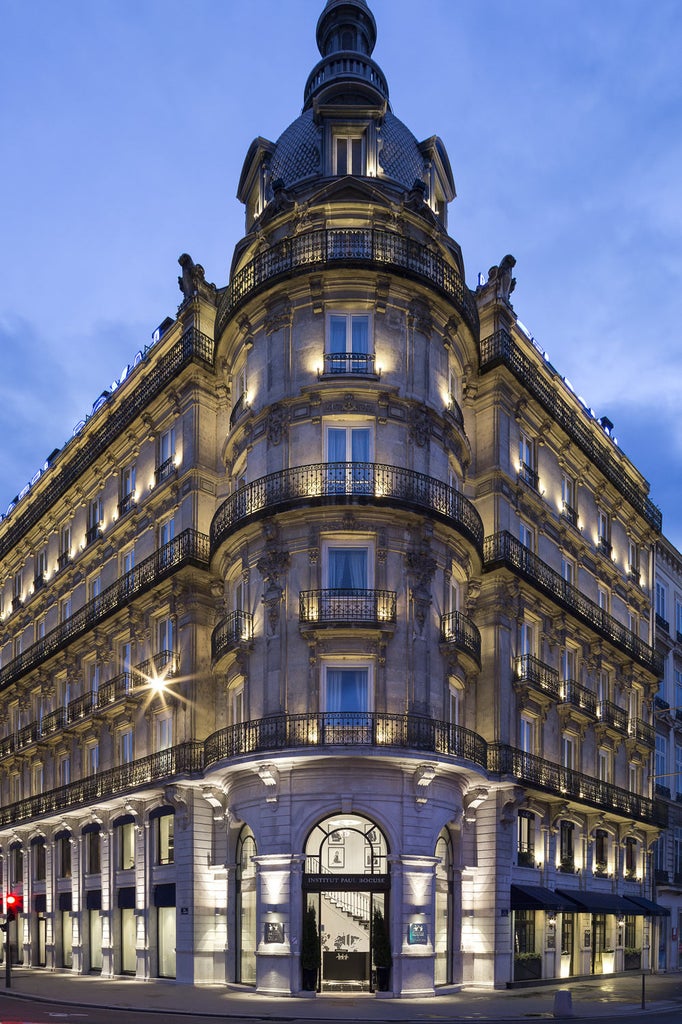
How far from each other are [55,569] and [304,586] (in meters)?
27.8

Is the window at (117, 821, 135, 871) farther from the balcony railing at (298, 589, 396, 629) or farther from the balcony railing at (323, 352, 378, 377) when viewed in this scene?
the balcony railing at (323, 352, 378, 377)

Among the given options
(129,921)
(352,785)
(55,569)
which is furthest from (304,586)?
(55,569)

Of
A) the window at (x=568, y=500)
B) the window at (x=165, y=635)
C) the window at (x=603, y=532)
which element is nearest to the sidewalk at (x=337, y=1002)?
the window at (x=165, y=635)

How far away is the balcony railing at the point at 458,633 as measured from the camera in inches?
1432

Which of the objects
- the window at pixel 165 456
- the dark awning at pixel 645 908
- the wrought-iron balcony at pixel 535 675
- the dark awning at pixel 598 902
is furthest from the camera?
the dark awning at pixel 645 908

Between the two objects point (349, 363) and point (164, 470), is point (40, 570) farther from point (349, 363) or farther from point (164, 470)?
point (349, 363)

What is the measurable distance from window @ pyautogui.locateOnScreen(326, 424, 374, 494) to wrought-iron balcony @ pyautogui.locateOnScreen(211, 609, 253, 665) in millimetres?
5450

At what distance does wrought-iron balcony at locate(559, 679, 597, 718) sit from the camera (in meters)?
45.7

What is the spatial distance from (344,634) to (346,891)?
7.94 metres

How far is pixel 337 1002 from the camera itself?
3109 centimetres

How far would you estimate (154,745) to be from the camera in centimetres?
4241

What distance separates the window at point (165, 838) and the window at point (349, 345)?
17.6 meters

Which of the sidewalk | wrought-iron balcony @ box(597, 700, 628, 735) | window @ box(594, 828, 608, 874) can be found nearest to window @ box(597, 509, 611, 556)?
wrought-iron balcony @ box(597, 700, 628, 735)

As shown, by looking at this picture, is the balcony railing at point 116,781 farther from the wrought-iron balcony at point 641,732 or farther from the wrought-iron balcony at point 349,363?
the wrought-iron balcony at point 641,732
